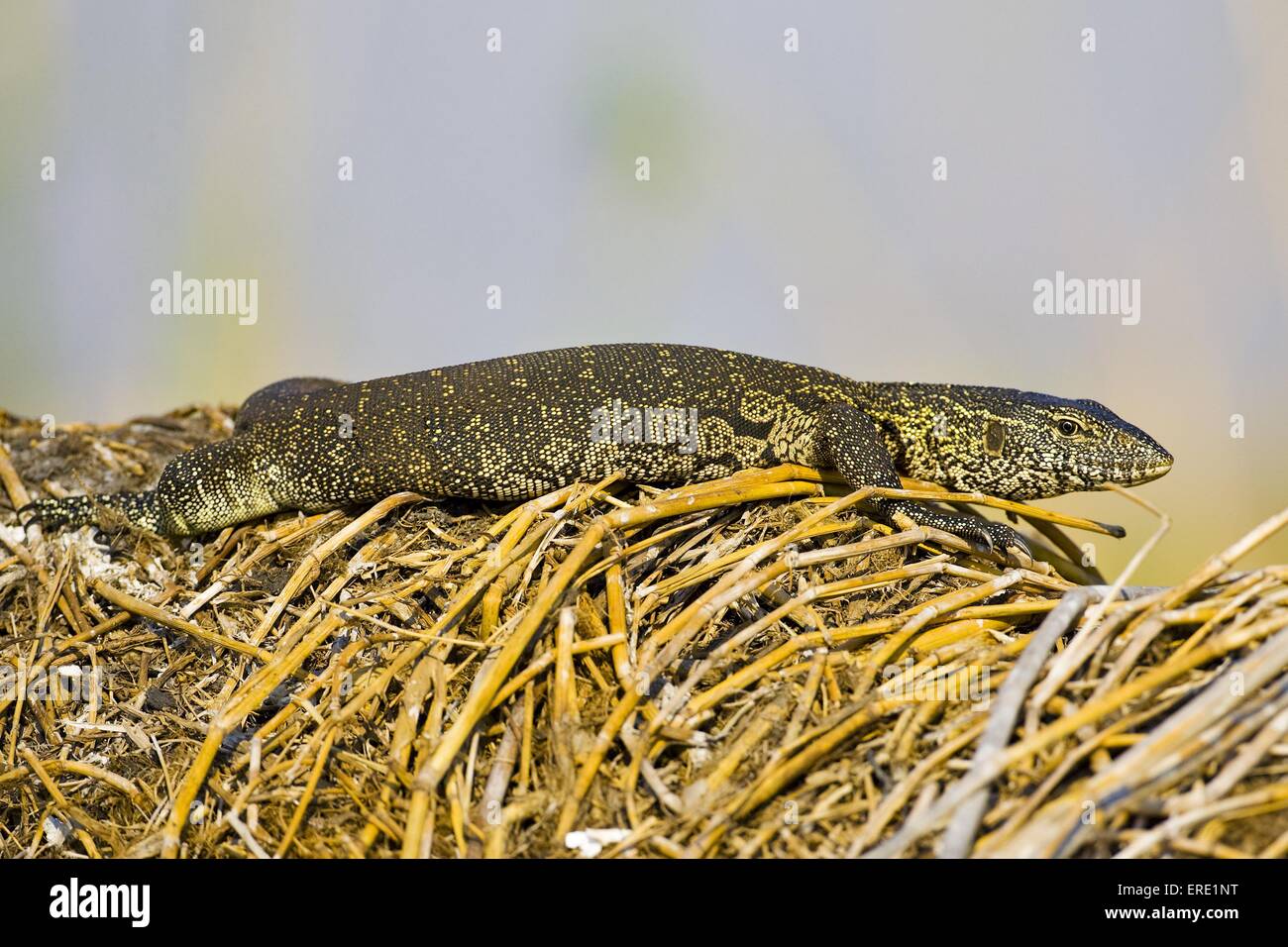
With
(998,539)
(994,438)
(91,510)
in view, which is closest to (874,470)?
(998,539)

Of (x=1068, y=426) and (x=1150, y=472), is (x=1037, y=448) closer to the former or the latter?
(x=1068, y=426)

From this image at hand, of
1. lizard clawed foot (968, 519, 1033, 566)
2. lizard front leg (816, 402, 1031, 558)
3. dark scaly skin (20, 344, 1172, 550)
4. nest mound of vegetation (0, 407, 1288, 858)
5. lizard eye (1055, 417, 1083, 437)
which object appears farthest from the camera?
lizard eye (1055, 417, 1083, 437)

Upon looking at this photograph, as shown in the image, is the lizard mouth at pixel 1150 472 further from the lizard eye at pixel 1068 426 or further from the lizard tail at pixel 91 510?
the lizard tail at pixel 91 510

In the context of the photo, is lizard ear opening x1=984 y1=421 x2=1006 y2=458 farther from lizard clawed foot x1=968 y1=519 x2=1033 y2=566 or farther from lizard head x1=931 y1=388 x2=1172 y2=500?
lizard clawed foot x1=968 y1=519 x2=1033 y2=566

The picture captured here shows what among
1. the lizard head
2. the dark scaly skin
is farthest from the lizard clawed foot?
the lizard head

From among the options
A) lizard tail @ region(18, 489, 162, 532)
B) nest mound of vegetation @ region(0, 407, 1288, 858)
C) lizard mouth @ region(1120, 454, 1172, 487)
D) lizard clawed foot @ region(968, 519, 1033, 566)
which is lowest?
nest mound of vegetation @ region(0, 407, 1288, 858)

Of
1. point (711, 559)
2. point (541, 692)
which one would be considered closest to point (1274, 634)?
point (711, 559)

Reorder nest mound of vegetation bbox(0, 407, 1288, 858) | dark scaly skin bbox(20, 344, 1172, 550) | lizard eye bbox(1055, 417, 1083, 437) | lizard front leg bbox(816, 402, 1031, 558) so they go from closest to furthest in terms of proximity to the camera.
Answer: nest mound of vegetation bbox(0, 407, 1288, 858), lizard front leg bbox(816, 402, 1031, 558), dark scaly skin bbox(20, 344, 1172, 550), lizard eye bbox(1055, 417, 1083, 437)
